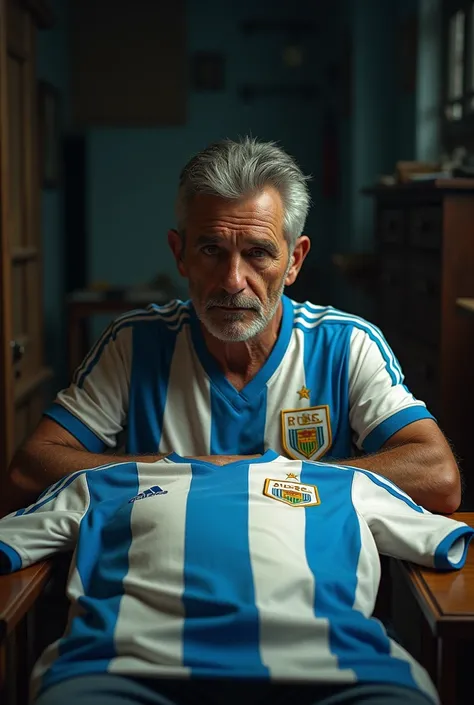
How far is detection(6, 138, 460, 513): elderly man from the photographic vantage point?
188 cm

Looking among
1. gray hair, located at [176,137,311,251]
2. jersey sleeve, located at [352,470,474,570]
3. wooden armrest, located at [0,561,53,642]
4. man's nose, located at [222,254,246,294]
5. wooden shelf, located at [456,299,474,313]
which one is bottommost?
wooden armrest, located at [0,561,53,642]

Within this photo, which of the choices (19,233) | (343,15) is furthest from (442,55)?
(19,233)

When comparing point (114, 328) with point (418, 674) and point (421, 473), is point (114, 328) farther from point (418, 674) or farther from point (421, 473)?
point (418, 674)

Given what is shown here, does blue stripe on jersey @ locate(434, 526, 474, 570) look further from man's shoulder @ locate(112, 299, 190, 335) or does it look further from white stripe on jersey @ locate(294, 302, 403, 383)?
man's shoulder @ locate(112, 299, 190, 335)

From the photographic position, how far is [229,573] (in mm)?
1349

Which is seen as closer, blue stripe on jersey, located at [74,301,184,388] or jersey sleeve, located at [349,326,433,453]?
jersey sleeve, located at [349,326,433,453]

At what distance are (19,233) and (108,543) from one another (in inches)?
94.9

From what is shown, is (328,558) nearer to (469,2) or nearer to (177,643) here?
(177,643)

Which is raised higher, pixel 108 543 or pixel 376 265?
pixel 376 265

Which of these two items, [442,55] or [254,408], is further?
[442,55]

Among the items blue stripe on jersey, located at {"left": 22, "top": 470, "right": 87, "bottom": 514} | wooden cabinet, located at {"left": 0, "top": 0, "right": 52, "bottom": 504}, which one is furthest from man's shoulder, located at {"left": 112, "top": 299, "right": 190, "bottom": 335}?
wooden cabinet, located at {"left": 0, "top": 0, "right": 52, "bottom": 504}

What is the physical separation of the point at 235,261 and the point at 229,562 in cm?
73

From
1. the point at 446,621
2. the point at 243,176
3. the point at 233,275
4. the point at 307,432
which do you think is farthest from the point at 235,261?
the point at 446,621

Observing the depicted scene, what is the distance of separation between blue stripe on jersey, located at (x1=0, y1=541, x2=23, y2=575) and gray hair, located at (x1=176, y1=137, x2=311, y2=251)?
2.67 ft
